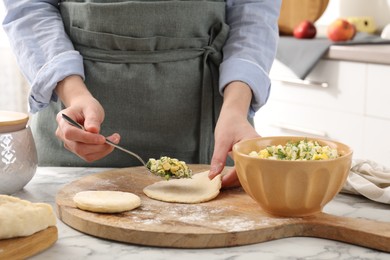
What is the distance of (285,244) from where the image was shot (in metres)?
1.00

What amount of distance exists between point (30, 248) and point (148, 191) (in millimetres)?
300

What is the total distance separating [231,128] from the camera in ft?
4.34

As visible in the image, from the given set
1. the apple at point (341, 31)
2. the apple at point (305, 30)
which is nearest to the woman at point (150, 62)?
the apple at point (341, 31)

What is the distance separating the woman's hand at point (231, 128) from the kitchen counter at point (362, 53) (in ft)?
4.34

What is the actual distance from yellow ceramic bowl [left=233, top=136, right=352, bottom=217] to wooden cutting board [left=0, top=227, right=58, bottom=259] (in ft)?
0.96

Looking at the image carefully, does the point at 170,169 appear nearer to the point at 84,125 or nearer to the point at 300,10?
the point at 84,125

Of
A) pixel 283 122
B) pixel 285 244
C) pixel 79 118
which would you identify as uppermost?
pixel 79 118

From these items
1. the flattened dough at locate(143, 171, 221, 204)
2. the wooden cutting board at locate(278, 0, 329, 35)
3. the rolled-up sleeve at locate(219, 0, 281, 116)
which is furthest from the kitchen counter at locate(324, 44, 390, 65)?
the flattened dough at locate(143, 171, 221, 204)

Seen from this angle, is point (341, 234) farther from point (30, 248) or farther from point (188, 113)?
point (188, 113)

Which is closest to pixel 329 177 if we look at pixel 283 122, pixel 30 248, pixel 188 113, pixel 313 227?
pixel 313 227

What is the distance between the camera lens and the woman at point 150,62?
1.52 m

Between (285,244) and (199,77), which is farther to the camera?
(199,77)

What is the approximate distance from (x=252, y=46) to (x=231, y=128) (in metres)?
0.29

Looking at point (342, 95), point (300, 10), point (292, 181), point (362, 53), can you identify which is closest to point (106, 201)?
A: point (292, 181)
